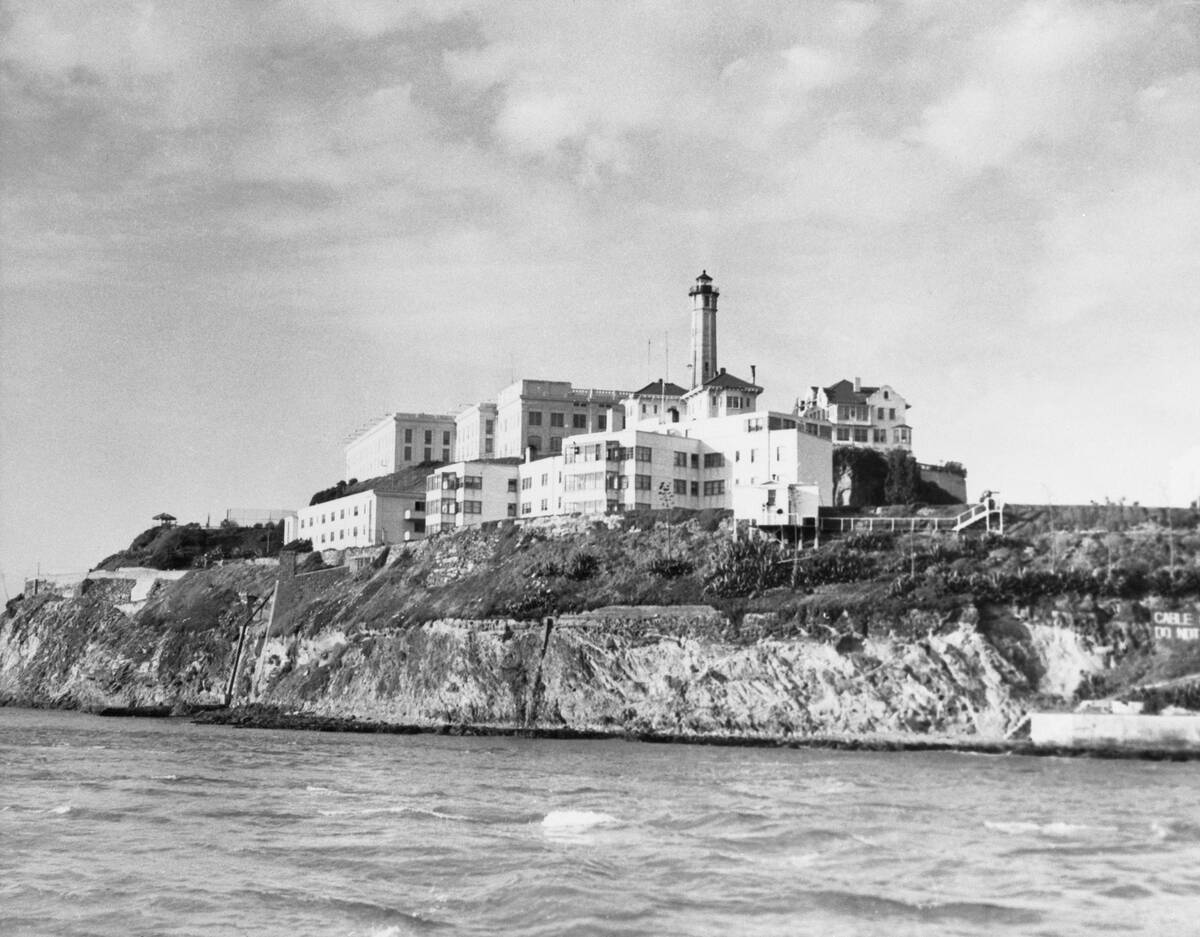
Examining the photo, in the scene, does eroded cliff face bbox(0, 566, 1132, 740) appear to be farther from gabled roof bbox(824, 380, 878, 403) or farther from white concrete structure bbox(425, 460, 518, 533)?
gabled roof bbox(824, 380, 878, 403)

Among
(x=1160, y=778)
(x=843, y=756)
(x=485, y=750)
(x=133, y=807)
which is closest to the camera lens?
(x=133, y=807)

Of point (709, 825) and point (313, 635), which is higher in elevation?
point (313, 635)

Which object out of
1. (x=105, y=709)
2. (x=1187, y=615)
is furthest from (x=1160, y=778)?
(x=105, y=709)

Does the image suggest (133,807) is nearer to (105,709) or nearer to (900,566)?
(900,566)

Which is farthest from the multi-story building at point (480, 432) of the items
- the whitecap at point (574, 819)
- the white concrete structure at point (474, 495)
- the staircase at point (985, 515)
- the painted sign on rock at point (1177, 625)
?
the whitecap at point (574, 819)

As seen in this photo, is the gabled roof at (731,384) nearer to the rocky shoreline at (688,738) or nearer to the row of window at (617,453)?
the row of window at (617,453)

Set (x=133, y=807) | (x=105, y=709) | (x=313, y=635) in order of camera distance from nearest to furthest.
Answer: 1. (x=133, y=807)
2. (x=313, y=635)
3. (x=105, y=709)
